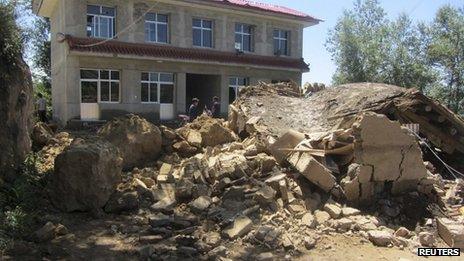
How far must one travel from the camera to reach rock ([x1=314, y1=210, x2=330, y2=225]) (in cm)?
743

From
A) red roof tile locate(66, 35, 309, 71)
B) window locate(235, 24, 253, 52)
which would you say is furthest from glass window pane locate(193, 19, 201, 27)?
window locate(235, 24, 253, 52)

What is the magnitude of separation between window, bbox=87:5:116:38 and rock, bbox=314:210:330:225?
54.1 feet

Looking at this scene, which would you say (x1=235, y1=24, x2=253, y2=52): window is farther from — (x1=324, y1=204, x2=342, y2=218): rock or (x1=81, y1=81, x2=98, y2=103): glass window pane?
(x1=324, y1=204, x2=342, y2=218): rock

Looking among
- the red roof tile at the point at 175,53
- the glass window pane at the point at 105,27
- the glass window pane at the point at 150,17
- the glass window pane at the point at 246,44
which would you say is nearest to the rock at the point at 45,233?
the red roof tile at the point at 175,53

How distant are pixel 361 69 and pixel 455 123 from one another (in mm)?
24408

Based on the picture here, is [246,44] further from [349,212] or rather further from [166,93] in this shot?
[349,212]

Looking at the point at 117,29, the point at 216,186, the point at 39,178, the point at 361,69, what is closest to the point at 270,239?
the point at 216,186

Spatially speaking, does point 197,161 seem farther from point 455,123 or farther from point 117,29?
point 117,29

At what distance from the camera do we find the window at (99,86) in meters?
21.3

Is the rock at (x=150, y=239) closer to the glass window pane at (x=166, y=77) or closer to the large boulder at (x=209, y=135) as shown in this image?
the large boulder at (x=209, y=135)

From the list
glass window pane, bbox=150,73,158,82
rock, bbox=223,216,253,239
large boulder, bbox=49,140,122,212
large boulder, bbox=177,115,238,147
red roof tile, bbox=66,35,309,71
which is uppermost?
red roof tile, bbox=66,35,309,71

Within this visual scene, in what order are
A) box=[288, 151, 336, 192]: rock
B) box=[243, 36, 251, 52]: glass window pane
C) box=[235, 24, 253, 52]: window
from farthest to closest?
1. box=[243, 36, 251, 52]: glass window pane
2. box=[235, 24, 253, 52]: window
3. box=[288, 151, 336, 192]: rock

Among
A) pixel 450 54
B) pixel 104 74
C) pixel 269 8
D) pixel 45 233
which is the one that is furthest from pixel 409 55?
pixel 45 233

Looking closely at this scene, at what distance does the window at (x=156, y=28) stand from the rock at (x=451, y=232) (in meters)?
17.9
